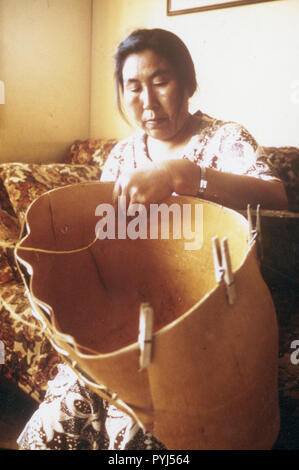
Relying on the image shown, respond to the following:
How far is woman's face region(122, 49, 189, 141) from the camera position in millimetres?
882

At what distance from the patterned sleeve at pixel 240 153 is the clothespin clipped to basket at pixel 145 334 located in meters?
0.56

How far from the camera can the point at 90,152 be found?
186 centimetres

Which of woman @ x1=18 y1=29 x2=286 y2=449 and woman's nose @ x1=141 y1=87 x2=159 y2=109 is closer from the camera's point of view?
woman @ x1=18 y1=29 x2=286 y2=449

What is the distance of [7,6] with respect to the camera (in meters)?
1.58

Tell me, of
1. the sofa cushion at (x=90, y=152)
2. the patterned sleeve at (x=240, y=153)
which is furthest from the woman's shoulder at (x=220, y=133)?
the sofa cushion at (x=90, y=152)

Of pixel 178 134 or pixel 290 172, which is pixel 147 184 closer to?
pixel 178 134

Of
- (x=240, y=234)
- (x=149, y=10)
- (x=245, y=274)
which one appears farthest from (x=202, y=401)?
(x=149, y=10)

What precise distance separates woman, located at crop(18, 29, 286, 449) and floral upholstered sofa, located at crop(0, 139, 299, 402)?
0.27 m

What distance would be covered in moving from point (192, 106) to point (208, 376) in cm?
167

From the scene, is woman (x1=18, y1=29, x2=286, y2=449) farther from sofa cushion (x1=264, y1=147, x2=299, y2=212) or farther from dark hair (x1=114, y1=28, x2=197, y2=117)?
sofa cushion (x1=264, y1=147, x2=299, y2=212)

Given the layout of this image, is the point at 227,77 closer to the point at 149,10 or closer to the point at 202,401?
the point at 149,10

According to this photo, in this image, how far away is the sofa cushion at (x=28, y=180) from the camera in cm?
123

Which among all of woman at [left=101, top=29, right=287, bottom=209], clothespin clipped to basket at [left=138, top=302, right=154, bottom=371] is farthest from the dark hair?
clothespin clipped to basket at [left=138, top=302, right=154, bottom=371]

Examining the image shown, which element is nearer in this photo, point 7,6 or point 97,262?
point 97,262
